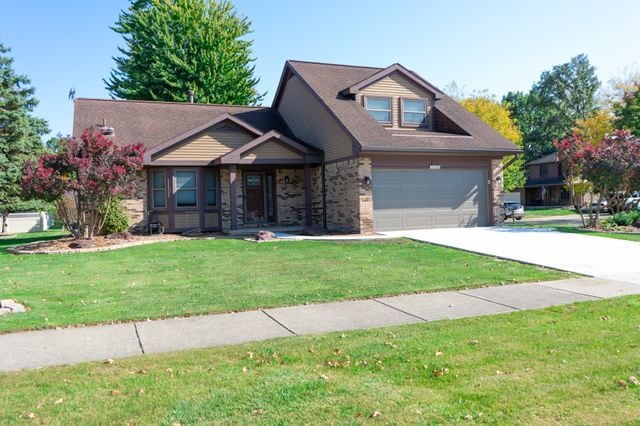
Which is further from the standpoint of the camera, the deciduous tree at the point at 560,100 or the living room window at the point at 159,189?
the deciduous tree at the point at 560,100

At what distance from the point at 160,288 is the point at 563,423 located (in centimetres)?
675

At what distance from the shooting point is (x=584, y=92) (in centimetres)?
6009

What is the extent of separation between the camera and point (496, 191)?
19828 millimetres

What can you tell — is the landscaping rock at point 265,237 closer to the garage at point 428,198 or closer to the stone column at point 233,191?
the stone column at point 233,191

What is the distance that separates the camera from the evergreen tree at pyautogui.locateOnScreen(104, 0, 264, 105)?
3344 centimetres

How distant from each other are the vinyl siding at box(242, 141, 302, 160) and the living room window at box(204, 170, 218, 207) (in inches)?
82.0

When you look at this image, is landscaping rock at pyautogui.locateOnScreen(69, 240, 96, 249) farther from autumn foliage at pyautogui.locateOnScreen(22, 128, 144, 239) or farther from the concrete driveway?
the concrete driveway

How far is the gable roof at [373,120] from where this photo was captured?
17.7 m

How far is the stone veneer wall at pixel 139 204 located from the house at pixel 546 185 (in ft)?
146

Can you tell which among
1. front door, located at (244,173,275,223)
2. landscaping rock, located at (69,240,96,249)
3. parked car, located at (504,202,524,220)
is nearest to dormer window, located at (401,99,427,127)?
front door, located at (244,173,275,223)

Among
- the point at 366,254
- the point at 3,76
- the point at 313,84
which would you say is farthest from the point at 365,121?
the point at 3,76

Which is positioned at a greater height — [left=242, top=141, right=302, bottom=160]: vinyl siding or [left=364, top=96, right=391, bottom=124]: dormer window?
[left=364, top=96, right=391, bottom=124]: dormer window

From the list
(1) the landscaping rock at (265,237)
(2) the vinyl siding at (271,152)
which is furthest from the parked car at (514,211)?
(1) the landscaping rock at (265,237)

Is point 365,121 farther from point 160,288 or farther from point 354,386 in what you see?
point 354,386
